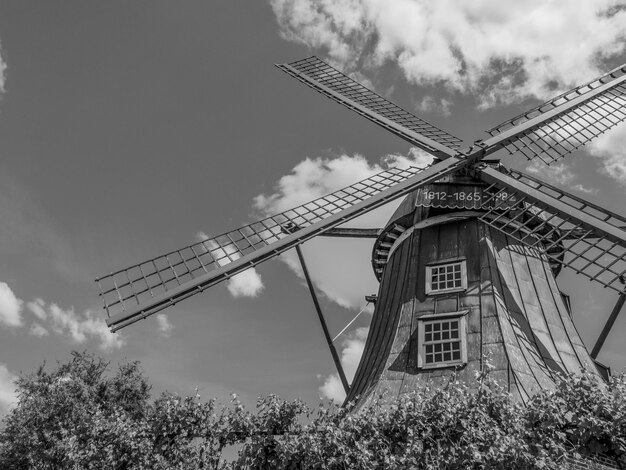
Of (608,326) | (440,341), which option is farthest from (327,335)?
(608,326)

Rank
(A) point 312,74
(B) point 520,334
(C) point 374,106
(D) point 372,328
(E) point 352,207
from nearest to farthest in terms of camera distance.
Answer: (B) point 520,334 → (E) point 352,207 → (D) point 372,328 → (C) point 374,106 → (A) point 312,74

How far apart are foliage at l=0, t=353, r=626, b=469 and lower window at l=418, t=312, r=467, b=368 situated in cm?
256

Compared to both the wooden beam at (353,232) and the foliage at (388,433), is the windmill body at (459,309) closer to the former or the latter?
the wooden beam at (353,232)

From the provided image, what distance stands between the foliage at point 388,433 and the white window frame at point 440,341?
246 centimetres

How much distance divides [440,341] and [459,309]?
0.89 meters

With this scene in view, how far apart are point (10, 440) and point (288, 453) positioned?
1585 cm

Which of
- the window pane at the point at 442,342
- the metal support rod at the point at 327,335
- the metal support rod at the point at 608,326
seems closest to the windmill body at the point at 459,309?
the window pane at the point at 442,342

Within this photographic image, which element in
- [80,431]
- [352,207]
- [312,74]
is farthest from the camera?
[312,74]

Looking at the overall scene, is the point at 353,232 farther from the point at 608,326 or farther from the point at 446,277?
the point at 608,326

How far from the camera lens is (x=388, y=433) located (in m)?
9.70

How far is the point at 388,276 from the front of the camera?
15672mm

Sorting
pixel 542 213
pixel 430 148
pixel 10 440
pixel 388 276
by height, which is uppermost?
pixel 430 148

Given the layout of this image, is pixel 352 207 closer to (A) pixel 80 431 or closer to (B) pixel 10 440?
(A) pixel 80 431

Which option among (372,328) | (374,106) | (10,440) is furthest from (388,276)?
(10,440)
